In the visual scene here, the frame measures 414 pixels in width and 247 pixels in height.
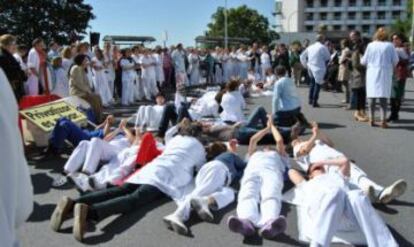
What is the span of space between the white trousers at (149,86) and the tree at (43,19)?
30.1 meters

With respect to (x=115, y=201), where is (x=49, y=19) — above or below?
above

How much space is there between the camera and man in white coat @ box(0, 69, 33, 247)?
1398 millimetres

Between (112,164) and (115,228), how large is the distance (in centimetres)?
180

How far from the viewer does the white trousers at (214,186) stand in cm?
556

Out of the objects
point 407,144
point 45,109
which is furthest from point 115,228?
point 407,144

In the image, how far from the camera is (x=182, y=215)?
17.0ft

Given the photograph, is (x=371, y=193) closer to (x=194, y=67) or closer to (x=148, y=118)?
(x=148, y=118)

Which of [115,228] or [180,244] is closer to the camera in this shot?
[180,244]

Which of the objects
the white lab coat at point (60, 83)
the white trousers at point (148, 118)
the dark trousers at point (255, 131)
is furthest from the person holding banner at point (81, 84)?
the dark trousers at point (255, 131)

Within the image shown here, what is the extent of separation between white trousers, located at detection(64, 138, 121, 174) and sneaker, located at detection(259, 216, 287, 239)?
117 inches

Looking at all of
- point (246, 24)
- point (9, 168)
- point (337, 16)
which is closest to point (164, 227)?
point (9, 168)

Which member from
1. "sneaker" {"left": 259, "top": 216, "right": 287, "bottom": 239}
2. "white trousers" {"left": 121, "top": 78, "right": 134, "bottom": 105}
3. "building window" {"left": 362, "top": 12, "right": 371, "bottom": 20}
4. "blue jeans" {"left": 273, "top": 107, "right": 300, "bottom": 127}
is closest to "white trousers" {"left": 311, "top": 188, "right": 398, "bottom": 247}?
"sneaker" {"left": 259, "top": 216, "right": 287, "bottom": 239}

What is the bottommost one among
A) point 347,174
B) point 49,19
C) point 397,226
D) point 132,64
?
point 397,226

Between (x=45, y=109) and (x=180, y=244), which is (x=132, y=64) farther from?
(x=180, y=244)
